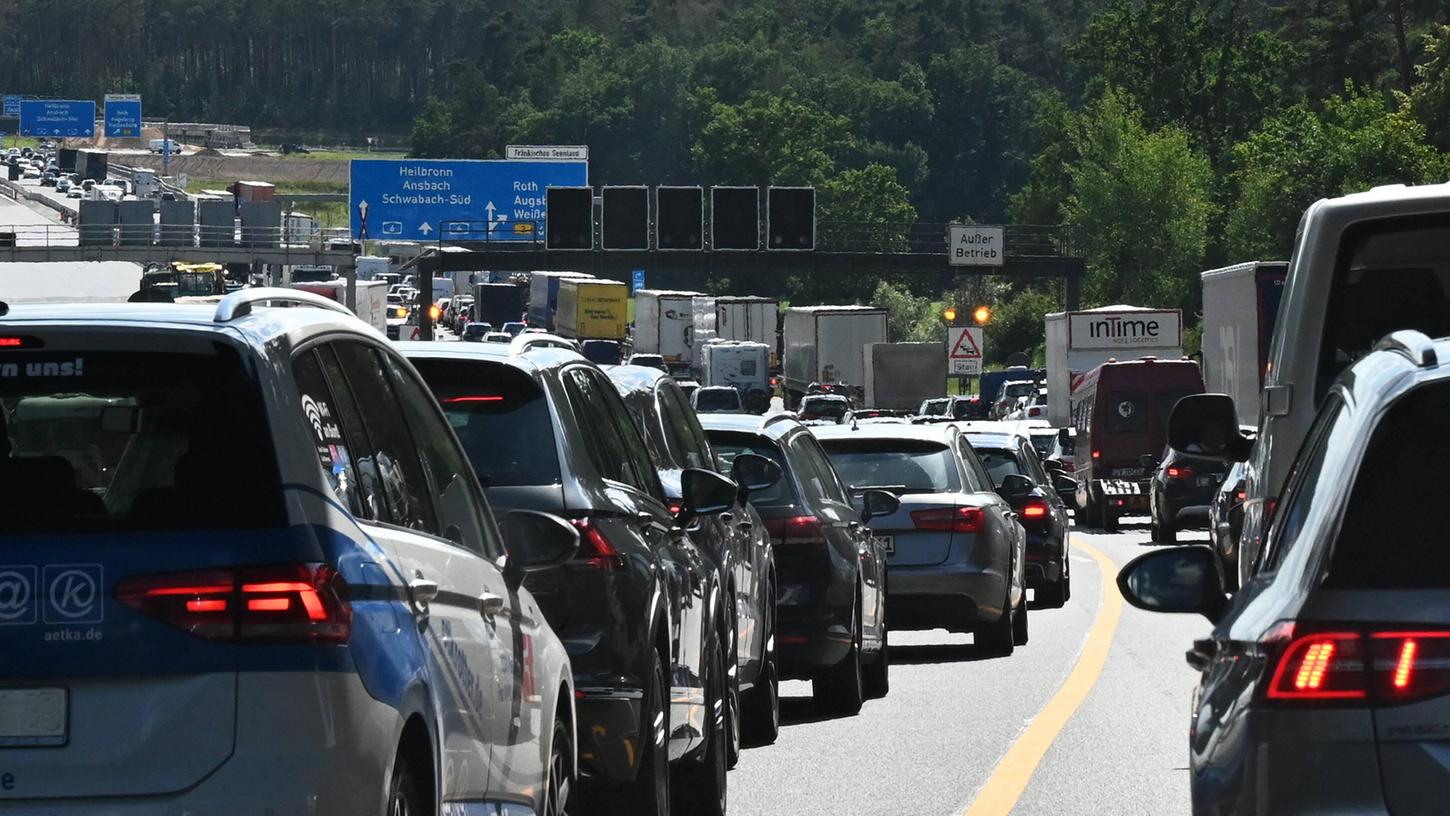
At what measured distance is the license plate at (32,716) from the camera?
4.70 m

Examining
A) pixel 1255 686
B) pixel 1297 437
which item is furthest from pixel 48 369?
pixel 1297 437

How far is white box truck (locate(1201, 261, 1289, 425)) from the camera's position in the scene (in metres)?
23.9

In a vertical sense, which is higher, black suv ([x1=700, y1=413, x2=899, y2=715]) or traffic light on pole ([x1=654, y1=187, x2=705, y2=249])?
traffic light on pole ([x1=654, y1=187, x2=705, y2=249])

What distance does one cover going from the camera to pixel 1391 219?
9047 mm

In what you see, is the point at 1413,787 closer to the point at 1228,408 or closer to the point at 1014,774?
the point at 1228,408

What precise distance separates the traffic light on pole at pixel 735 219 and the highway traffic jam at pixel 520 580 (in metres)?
68.9

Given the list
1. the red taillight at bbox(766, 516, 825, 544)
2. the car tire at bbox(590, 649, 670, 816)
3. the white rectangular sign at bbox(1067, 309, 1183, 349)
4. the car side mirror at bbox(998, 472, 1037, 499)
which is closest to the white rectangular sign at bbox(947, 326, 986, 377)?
the white rectangular sign at bbox(1067, 309, 1183, 349)

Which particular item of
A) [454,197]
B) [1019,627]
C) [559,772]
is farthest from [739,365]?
[559,772]

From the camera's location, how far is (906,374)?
3155 inches

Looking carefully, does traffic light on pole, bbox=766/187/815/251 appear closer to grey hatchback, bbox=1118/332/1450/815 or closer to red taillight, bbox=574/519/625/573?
red taillight, bbox=574/519/625/573

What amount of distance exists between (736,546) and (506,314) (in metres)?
116

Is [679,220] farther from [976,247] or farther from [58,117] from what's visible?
[58,117]

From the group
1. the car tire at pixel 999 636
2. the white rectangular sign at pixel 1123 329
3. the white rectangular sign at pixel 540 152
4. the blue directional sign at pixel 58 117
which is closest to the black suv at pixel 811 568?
the car tire at pixel 999 636

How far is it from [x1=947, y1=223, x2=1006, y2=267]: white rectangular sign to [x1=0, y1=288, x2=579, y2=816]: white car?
79.3 m
